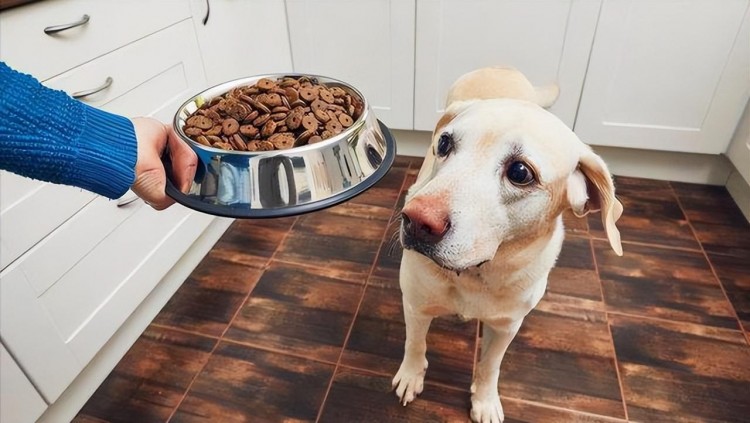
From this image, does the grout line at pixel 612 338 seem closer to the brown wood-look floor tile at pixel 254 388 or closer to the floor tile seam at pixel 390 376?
the floor tile seam at pixel 390 376

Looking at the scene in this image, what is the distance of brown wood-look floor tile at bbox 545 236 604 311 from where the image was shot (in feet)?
5.40

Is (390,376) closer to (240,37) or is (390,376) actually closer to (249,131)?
(249,131)

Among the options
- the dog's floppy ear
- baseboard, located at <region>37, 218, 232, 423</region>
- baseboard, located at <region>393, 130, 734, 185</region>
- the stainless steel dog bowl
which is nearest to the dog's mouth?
the stainless steel dog bowl

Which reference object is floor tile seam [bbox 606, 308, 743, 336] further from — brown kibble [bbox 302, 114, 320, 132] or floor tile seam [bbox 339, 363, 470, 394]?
brown kibble [bbox 302, 114, 320, 132]

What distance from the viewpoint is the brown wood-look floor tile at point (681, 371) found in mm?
1333

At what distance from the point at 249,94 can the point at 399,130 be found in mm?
1501

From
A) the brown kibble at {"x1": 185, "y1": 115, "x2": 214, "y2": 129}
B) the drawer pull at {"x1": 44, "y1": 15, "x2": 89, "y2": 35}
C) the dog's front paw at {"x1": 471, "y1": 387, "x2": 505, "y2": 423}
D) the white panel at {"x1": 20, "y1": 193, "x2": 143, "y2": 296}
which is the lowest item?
the dog's front paw at {"x1": 471, "y1": 387, "x2": 505, "y2": 423}

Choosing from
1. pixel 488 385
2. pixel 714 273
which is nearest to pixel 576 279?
pixel 714 273

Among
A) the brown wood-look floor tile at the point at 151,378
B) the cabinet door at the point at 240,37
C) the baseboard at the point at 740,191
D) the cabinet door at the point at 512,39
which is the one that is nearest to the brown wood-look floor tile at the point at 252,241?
the brown wood-look floor tile at the point at 151,378

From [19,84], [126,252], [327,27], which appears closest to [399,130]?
[327,27]

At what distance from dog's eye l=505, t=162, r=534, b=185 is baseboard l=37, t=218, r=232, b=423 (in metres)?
1.30

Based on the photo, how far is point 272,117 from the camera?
94cm

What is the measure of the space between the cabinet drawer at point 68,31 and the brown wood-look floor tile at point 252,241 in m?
0.85

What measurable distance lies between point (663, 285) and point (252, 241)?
1.55m
